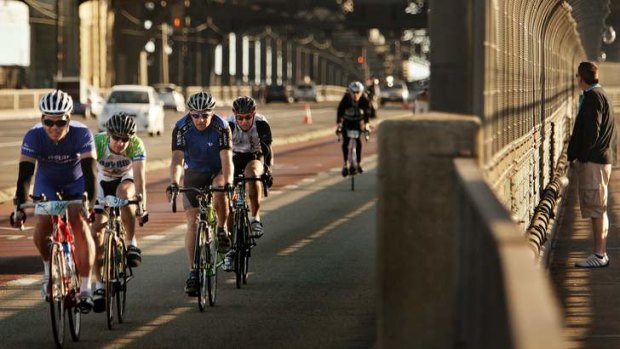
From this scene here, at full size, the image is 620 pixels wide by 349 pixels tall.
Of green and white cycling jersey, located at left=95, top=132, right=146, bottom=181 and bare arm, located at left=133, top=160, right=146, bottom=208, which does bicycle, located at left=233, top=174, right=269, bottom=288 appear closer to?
green and white cycling jersey, located at left=95, top=132, right=146, bottom=181

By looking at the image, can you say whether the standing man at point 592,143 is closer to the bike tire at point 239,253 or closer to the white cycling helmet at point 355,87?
the bike tire at point 239,253

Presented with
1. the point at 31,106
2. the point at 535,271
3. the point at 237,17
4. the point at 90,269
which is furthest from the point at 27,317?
the point at 237,17

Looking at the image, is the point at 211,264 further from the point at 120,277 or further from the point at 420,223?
the point at 420,223

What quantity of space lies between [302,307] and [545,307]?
30.3 feet

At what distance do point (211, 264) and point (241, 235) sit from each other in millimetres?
1756

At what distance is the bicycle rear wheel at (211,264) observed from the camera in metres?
13.4

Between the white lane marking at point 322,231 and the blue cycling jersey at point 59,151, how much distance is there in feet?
20.1

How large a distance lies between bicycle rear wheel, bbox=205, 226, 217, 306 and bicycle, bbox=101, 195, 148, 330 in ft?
2.97

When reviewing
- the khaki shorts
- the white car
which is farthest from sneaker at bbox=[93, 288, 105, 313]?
the white car

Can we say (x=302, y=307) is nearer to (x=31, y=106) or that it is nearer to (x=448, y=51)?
(x=448, y=51)

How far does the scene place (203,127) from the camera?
14070 millimetres

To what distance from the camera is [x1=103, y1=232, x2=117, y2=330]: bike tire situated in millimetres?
12102

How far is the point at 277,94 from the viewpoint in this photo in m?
118

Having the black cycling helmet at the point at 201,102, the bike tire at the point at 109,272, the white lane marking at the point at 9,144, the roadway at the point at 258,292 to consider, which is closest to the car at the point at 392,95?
the white lane marking at the point at 9,144
